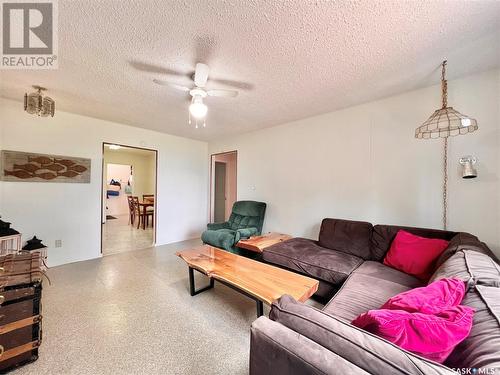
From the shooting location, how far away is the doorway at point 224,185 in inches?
223

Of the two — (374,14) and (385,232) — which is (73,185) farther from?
(385,232)

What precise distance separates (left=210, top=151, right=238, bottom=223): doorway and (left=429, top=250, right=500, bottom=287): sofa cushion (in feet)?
15.2

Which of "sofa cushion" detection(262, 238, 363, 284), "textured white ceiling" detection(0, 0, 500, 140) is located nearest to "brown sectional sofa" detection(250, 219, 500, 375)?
"sofa cushion" detection(262, 238, 363, 284)

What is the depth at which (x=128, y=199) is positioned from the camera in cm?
696

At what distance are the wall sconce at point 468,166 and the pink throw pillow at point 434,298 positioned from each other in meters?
1.55

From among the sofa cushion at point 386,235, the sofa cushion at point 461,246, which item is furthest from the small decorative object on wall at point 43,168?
the sofa cushion at point 461,246

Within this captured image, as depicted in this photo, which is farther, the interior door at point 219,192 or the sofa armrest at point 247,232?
the interior door at point 219,192

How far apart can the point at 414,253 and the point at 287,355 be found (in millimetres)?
1929

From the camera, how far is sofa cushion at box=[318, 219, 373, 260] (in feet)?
7.97

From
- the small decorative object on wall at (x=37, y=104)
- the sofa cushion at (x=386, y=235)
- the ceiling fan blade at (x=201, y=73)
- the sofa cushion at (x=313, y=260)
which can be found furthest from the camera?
the small decorative object on wall at (x=37, y=104)

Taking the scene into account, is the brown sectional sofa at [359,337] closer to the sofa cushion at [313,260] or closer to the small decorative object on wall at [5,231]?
the sofa cushion at [313,260]

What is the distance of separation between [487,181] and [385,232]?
3.37 feet

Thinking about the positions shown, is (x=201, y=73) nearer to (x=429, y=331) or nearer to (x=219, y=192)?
(x=429, y=331)

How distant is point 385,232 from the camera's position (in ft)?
7.71
